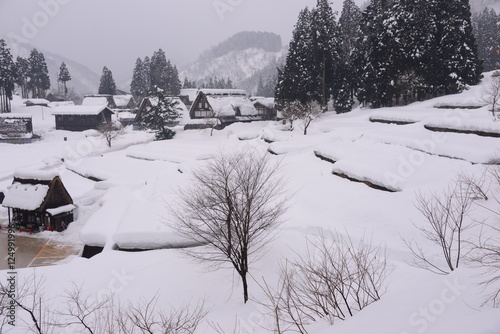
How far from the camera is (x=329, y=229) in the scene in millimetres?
13328

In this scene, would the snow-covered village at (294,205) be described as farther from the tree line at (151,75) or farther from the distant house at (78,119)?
the tree line at (151,75)

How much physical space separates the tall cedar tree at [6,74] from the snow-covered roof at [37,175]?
1927 inches

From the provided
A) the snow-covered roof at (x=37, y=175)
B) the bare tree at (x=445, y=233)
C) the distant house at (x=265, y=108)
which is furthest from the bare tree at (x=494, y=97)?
the distant house at (x=265, y=108)

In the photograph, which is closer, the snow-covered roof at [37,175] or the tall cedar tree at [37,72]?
the snow-covered roof at [37,175]

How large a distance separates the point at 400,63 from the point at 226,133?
24.2 metres

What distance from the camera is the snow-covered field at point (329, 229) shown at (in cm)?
596

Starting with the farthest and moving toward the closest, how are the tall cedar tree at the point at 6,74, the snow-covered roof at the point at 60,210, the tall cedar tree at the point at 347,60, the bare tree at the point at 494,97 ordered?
the tall cedar tree at the point at 6,74
the tall cedar tree at the point at 347,60
the bare tree at the point at 494,97
the snow-covered roof at the point at 60,210

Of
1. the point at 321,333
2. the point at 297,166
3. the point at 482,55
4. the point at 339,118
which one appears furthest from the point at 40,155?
the point at 482,55

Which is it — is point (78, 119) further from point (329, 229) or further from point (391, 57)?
point (329, 229)

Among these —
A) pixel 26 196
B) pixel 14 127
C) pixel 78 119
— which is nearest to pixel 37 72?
pixel 78 119

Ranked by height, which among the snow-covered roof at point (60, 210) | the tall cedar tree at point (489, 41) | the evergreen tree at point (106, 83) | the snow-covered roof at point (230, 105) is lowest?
the snow-covered roof at point (60, 210)

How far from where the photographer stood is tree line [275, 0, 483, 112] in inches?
1460

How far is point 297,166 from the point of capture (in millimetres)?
24734

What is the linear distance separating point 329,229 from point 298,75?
35.4m
